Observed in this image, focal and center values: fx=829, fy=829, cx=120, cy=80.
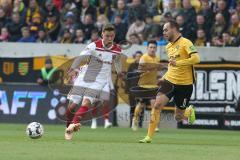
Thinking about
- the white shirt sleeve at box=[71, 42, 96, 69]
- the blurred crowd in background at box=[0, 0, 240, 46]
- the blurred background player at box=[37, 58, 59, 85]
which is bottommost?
the blurred background player at box=[37, 58, 59, 85]

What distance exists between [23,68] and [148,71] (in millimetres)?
5055

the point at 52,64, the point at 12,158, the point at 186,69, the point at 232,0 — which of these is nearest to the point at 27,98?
the point at 52,64

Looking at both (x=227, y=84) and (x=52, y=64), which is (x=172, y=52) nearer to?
(x=227, y=84)

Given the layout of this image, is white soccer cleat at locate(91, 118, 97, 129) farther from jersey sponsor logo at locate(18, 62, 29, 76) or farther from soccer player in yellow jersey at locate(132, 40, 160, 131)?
jersey sponsor logo at locate(18, 62, 29, 76)

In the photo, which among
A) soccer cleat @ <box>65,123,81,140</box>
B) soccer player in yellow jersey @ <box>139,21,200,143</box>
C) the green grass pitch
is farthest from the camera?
soccer cleat @ <box>65,123,81,140</box>

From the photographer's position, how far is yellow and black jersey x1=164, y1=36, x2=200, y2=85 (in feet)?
55.3

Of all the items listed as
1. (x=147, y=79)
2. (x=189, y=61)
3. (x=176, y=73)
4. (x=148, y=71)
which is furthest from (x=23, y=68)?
(x=189, y=61)

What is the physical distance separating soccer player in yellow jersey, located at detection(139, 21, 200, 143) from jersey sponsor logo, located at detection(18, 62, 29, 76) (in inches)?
397

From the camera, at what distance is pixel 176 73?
57.3 ft

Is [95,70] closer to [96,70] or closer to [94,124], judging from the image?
[96,70]

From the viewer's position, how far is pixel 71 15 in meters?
29.0

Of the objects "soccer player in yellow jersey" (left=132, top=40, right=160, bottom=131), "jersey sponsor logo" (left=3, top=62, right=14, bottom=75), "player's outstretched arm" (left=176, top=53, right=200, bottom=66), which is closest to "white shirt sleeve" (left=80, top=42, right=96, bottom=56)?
"player's outstretched arm" (left=176, top=53, right=200, bottom=66)

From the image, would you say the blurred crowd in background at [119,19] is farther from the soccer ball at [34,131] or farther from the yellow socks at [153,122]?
the soccer ball at [34,131]

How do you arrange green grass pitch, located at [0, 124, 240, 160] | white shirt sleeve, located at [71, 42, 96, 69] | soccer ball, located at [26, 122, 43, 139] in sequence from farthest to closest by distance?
Answer: white shirt sleeve, located at [71, 42, 96, 69], soccer ball, located at [26, 122, 43, 139], green grass pitch, located at [0, 124, 240, 160]
